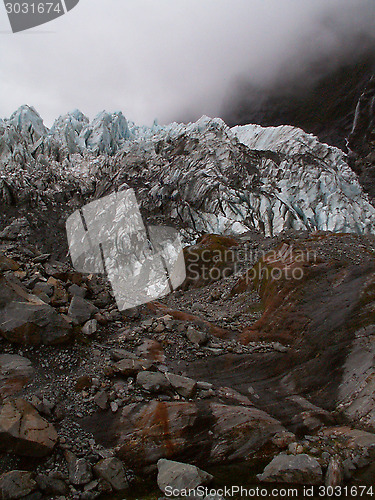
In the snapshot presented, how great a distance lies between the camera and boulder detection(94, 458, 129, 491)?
5.62 metres

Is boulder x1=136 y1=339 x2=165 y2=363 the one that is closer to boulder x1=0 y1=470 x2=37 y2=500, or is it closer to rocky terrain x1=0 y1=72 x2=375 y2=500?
rocky terrain x1=0 y1=72 x2=375 y2=500

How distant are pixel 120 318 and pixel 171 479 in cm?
669

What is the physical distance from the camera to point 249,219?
65438 mm

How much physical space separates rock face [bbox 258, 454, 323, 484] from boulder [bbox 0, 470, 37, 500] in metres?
4.58

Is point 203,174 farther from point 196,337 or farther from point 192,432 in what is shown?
point 192,432

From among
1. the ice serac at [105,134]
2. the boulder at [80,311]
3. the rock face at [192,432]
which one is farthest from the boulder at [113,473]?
the ice serac at [105,134]

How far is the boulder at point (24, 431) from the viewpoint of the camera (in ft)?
18.5

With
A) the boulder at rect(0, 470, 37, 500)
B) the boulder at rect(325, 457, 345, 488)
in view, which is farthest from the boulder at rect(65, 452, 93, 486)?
the boulder at rect(325, 457, 345, 488)

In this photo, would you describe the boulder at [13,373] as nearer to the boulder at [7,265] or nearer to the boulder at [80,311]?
the boulder at [80,311]

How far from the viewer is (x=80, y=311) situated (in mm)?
10398

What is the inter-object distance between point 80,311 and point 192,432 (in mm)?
5943

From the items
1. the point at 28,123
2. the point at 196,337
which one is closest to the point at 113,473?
the point at 196,337

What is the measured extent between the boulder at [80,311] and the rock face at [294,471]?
7263 mm

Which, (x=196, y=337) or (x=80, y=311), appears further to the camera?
(x=196, y=337)
